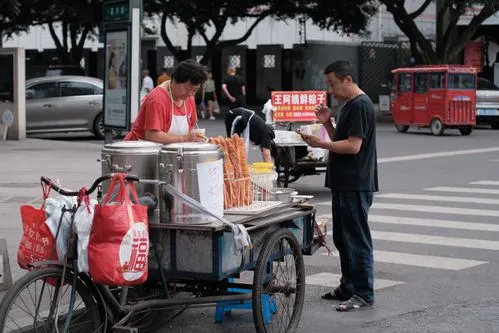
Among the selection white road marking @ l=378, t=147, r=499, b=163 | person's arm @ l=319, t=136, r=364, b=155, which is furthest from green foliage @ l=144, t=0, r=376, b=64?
person's arm @ l=319, t=136, r=364, b=155

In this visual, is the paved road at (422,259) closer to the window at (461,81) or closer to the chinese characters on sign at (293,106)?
the chinese characters on sign at (293,106)

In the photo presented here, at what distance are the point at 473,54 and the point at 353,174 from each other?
35597 mm

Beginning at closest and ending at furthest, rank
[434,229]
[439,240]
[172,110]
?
[172,110] → [439,240] → [434,229]

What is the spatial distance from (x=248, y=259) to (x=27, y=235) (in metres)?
1.42

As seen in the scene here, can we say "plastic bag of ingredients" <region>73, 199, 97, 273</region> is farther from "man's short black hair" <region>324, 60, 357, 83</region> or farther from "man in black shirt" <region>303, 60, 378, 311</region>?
"man's short black hair" <region>324, 60, 357, 83</region>

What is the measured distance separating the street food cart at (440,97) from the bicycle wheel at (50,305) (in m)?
21.5

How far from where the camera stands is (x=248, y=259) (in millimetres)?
5949

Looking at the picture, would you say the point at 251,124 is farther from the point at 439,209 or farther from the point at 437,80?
the point at 437,80

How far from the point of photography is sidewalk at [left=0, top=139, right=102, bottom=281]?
10812mm

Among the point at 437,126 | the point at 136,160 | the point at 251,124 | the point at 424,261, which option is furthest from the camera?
the point at 437,126

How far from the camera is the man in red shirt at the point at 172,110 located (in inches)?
257

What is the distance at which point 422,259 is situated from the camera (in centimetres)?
927

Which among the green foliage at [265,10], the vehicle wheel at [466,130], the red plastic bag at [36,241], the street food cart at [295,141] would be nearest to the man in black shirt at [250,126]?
the street food cart at [295,141]

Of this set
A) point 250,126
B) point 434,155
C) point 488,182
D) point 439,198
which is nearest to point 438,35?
point 434,155
